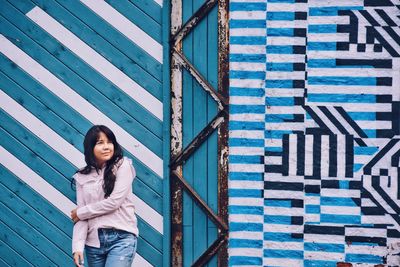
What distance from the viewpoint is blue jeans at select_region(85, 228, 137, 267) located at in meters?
3.69

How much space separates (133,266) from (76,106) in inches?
50.6

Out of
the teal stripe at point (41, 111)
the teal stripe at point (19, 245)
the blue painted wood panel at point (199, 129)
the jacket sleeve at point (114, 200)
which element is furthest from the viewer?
the teal stripe at point (19, 245)

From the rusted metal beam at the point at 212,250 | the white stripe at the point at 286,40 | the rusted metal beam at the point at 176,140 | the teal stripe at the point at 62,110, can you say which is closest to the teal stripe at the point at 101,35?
the rusted metal beam at the point at 176,140

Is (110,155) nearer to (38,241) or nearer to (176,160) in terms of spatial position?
(176,160)

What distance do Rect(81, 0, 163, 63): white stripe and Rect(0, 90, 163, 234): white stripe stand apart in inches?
36.8

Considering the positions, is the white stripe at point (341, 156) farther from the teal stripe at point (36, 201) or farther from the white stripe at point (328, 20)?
the teal stripe at point (36, 201)

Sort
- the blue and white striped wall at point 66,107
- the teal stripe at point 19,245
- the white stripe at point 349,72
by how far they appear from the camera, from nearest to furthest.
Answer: the white stripe at point 349,72
the blue and white striped wall at point 66,107
the teal stripe at point 19,245

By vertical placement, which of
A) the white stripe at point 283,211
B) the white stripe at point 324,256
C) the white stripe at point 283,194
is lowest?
the white stripe at point 324,256

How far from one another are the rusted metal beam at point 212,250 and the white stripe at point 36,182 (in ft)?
3.49

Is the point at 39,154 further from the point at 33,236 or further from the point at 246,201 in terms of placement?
the point at 246,201

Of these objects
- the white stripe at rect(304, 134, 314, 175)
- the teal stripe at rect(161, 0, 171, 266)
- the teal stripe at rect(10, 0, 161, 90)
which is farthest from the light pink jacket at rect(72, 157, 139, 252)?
the white stripe at rect(304, 134, 314, 175)

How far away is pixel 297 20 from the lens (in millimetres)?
4074

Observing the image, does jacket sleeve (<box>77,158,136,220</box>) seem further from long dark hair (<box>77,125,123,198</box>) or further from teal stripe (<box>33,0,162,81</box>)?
teal stripe (<box>33,0,162,81</box>)

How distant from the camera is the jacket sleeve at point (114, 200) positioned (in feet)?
12.0
